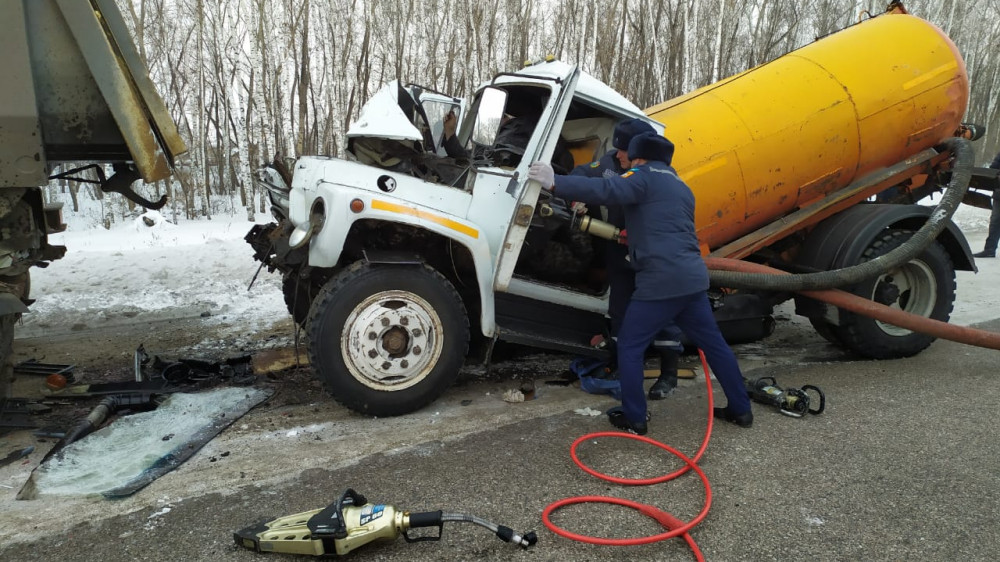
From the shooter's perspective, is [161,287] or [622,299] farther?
[161,287]

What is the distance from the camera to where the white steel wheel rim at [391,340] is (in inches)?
150

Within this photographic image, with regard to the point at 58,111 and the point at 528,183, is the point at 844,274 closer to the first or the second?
the point at 528,183

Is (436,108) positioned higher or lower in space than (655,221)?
higher

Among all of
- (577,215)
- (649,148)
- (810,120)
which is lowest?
(577,215)

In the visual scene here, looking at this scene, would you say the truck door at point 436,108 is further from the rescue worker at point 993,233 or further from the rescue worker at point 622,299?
the rescue worker at point 993,233

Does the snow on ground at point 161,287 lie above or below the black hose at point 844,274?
below

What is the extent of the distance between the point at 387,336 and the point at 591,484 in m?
1.58

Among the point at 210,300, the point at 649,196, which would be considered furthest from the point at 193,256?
the point at 649,196

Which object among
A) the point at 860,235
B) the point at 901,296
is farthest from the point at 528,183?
the point at 901,296

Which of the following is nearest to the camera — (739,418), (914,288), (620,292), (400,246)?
(739,418)

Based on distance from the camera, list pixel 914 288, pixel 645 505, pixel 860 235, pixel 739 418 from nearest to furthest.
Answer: pixel 645 505
pixel 739 418
pixel 860 235
pixel 914 288

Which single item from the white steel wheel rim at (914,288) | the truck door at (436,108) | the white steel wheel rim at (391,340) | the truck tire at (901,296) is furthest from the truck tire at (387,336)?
the white steel wheel rim at (914,288)

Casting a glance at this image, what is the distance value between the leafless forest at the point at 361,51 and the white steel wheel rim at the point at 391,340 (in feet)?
34.6

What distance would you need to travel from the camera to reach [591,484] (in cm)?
309
